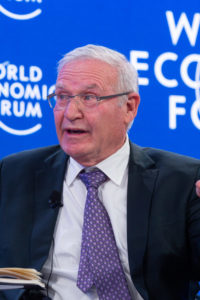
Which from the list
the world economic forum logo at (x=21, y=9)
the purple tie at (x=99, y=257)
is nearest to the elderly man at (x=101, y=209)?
the purple tie at (x=99, y=257)

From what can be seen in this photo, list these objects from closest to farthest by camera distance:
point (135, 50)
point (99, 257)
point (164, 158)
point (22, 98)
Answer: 1. point (99, 257)
2. point (164, 158)
3. point (22, 98)
4. point (135, 50)

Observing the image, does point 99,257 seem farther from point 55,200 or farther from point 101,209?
point 55,200

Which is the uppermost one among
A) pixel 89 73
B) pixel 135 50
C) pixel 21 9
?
pixel 21 9

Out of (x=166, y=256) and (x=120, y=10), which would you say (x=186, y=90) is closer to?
(x=120, y=10)

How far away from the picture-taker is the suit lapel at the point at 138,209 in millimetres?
1901

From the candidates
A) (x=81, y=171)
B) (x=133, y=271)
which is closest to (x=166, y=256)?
(x=133, y=271)

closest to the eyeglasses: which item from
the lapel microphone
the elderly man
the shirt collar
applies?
the elderly man

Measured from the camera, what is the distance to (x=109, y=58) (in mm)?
2020

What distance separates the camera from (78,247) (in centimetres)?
196

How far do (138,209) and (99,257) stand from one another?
234 mm

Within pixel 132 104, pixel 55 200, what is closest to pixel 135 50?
pixel 132 104

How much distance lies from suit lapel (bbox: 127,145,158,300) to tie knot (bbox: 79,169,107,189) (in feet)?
0.36

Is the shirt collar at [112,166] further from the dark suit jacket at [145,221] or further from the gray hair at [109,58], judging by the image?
the gray hair at [109,58]

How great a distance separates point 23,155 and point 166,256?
76 centimetres
